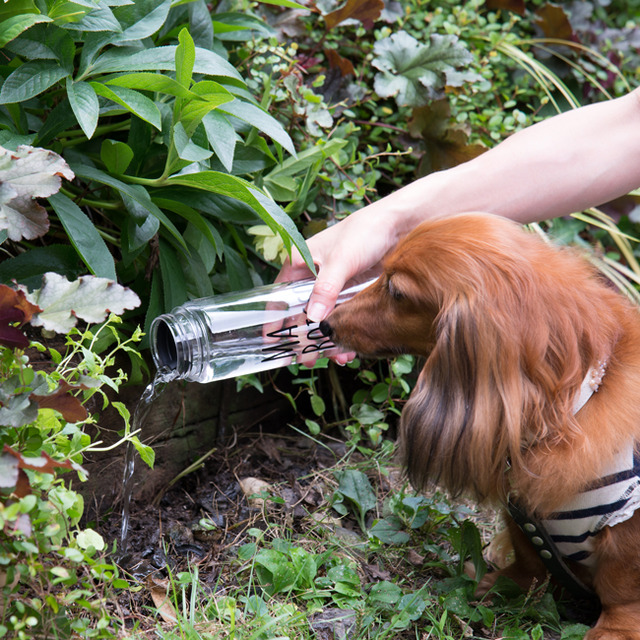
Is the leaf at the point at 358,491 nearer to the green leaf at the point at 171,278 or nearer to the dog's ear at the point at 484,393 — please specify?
the dog's ear at the point at 484,393

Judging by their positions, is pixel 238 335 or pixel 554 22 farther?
pixel 554 22

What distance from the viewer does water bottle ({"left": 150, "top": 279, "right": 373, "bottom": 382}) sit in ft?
6.31

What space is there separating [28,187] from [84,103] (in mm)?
458

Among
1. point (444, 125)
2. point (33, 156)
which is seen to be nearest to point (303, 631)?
point (33, 156)

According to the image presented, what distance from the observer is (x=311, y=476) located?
2.55 m

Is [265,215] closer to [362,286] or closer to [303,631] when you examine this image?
[362,286]

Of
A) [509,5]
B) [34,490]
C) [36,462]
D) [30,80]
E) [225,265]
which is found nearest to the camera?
[36,462]

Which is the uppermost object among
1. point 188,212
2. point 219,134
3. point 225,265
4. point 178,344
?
point 219,134

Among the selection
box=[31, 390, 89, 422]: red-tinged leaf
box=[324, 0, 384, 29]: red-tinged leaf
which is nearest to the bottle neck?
box=[31, 390, 89, 422]: red-tinged leaf

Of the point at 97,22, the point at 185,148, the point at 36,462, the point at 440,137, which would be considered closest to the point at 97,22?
the point at 97,22

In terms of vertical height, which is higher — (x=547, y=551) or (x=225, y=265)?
(x=225, y=265)

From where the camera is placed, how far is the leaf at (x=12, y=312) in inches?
48.2

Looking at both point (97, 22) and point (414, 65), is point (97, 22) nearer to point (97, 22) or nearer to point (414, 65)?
point (97, 22)

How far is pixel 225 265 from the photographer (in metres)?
2.48
